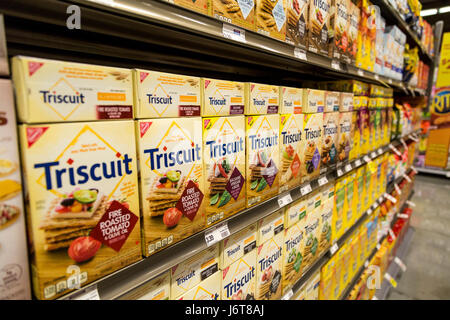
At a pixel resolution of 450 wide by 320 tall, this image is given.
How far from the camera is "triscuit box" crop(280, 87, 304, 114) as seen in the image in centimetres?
110

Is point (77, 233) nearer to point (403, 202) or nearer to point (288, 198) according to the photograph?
point (288, 198)

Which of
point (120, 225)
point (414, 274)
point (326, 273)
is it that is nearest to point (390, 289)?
point (414, 274)

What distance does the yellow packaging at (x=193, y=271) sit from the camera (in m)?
0.78

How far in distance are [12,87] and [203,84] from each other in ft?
1.46

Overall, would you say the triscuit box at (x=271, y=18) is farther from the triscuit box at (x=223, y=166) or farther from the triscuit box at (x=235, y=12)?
the triscuit box at (x=223, y=166)

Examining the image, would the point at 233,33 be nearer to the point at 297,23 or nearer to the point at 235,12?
the point at 235,12

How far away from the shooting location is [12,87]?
0.48m

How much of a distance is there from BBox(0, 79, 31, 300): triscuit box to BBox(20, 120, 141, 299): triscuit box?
0.05 ft

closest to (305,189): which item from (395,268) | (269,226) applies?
(269,226)

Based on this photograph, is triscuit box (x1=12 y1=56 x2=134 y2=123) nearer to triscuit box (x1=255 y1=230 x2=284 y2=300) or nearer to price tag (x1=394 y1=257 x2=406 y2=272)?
triscuit box (x1=255 y1=230 x2=284 y2=300)

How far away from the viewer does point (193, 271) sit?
83cm

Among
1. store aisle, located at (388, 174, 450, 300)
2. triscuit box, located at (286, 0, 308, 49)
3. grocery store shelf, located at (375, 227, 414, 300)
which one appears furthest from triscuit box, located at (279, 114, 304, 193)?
store aisle, located at (388, 174, 450, 300)

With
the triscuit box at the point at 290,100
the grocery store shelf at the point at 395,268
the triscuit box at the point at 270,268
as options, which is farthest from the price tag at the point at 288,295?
the grocery store shelf at the point at 395,268

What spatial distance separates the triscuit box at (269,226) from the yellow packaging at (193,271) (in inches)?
9.1
